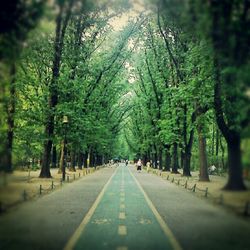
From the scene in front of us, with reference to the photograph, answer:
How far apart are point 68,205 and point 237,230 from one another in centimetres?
1152

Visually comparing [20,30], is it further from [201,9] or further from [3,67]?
[201,9]

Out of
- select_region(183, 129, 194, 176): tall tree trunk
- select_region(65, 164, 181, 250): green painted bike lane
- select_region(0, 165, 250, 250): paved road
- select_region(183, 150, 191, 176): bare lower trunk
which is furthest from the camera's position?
select_region(183, 150, 191, 176): bare lower trunk

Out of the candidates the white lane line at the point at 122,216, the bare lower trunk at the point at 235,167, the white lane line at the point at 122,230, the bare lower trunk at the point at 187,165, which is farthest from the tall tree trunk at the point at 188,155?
the bare lower trunk at the point at 235,167

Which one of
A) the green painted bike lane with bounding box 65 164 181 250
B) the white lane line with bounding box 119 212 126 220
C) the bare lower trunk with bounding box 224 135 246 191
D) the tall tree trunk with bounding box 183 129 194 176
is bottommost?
the green painted bike lane with bounding box 65 164 181 250

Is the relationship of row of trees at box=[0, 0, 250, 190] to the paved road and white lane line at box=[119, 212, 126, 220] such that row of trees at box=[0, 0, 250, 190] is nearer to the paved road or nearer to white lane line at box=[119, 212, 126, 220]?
the paved road

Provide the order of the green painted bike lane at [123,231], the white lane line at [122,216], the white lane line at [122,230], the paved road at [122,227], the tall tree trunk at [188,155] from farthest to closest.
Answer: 1. the tall tree trunk at [188,155]
2. the white lane line at [122,216]
3. the white lane line at [122,230]
4. the green painted bike lane at [123,231]
5. the paved road at [122,227]

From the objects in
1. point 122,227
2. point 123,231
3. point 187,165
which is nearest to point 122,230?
point 123,231

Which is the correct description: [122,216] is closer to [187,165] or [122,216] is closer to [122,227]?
[122,227]

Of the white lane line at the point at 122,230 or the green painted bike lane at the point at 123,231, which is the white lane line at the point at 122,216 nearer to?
the green painted bike lane at the point at 123,231

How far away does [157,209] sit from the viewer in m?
15.7

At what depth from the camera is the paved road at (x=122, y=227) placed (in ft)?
20.3

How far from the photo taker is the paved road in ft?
20.3

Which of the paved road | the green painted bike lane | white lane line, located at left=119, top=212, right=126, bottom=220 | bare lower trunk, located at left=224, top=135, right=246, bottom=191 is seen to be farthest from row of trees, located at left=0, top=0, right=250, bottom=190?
white lane line, located at left=119, top=212, right=126, bottom=220

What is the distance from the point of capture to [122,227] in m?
11.4
